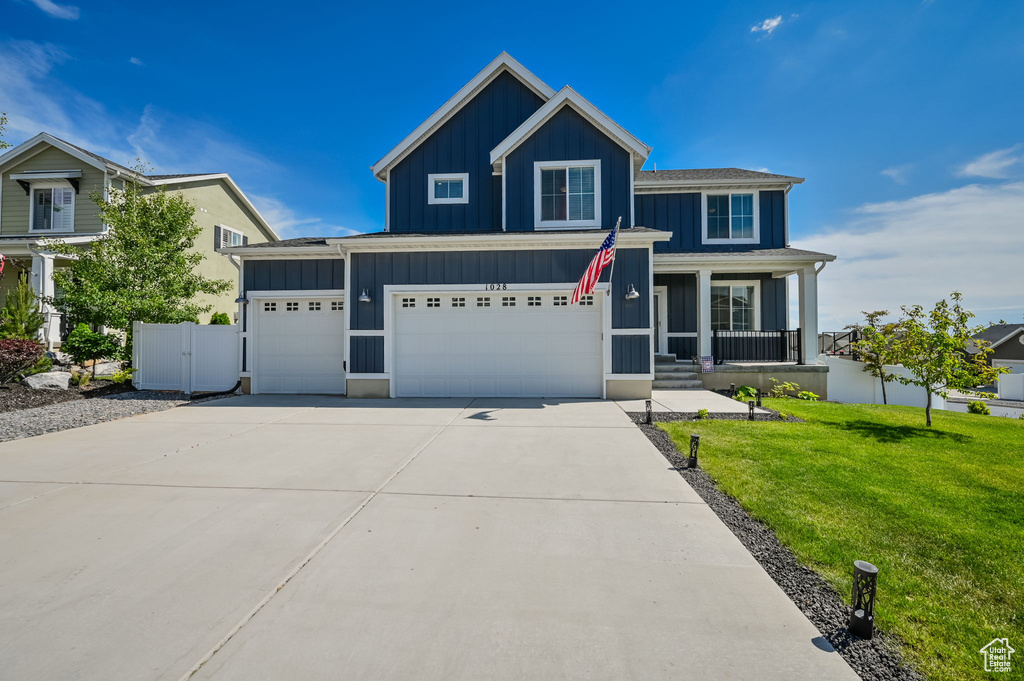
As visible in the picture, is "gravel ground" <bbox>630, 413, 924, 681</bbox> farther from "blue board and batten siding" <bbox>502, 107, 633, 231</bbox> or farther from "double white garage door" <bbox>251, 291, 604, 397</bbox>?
"blue board and batten siding" <bbox>502, 107, 633, 231</bbox>

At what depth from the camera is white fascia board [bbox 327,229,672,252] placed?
9.16 m

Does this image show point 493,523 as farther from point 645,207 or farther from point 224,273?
point 224,273

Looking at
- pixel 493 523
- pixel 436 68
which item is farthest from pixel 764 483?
pixel 436 68

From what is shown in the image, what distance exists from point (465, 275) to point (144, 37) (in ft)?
34.4

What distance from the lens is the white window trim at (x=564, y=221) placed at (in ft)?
34.4

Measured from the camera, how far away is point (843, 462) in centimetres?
475

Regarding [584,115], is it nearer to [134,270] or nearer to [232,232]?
[134,270]

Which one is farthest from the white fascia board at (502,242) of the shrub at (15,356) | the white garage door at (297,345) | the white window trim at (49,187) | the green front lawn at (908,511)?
the white window trim at (49,187)

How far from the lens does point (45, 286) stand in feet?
42.1

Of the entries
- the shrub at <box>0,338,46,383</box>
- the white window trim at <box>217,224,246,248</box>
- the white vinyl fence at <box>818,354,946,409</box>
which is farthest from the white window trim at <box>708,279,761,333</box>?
the white window trim at <box>217,224,246,248</box>

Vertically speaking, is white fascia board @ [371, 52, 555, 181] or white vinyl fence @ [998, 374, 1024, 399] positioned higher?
white fascia board @ [371, 52, 555, 181]

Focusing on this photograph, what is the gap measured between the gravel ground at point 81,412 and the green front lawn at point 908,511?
9.51 meters

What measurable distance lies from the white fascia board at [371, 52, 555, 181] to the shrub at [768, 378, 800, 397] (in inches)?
377

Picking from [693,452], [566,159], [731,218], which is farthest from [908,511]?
[731,218]
